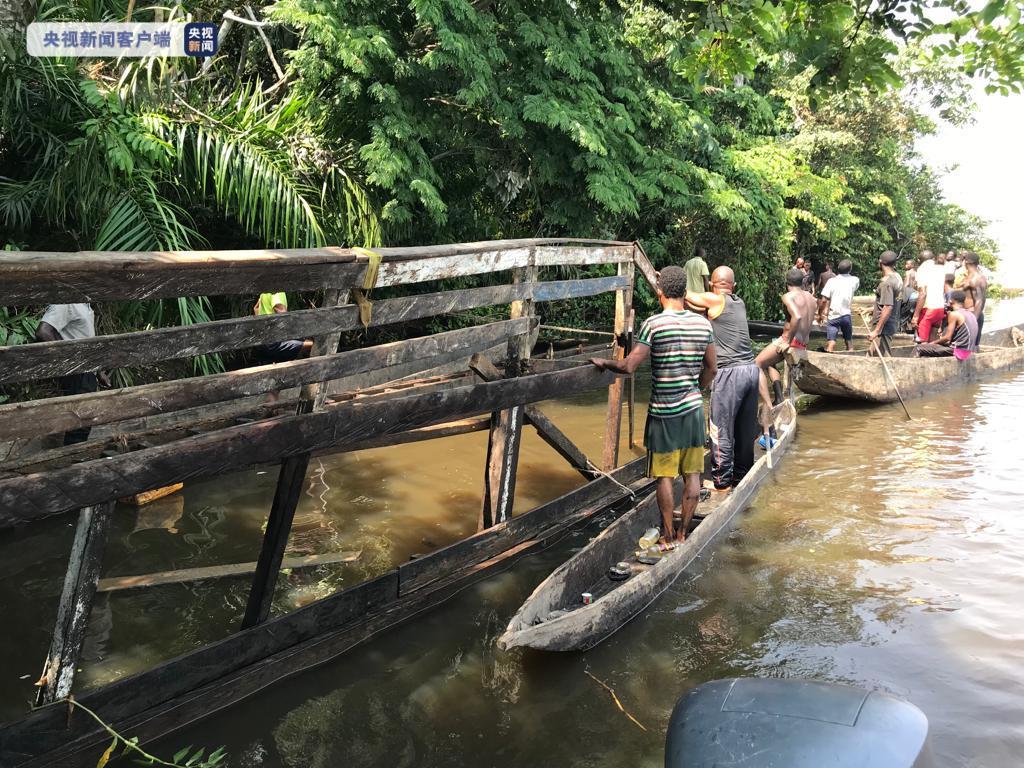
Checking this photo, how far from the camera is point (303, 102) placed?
9398mm

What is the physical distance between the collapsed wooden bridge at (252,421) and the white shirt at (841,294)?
813 cm

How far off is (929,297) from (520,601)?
10.7 meters

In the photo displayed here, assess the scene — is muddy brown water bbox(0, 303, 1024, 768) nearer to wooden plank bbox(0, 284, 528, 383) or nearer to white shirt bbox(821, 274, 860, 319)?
wooden plank bbox(0, 284, 528, 383)

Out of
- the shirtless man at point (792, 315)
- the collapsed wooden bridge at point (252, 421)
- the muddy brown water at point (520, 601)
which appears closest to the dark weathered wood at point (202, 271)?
the collapsed wooden bridge at point (252, 421)

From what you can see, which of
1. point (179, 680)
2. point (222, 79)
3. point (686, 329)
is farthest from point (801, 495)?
point (222, 79)

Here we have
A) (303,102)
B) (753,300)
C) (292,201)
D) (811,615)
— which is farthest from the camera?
(753,300)

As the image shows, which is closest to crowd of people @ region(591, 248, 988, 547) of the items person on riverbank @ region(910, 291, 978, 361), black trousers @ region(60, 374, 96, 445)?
person on riverbank @ region(910, 291, 978, 361)

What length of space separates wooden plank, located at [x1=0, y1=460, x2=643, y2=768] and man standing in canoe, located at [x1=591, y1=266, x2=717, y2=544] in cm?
127

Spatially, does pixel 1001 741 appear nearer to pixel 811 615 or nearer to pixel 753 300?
pixel 811 615

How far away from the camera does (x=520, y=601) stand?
18.1 ft

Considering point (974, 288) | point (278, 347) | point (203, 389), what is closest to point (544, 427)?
point (278, 347)

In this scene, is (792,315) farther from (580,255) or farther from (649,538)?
(649,538)

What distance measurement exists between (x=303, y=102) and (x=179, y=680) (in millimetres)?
7223

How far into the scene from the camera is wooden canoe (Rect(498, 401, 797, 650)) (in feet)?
14.2
